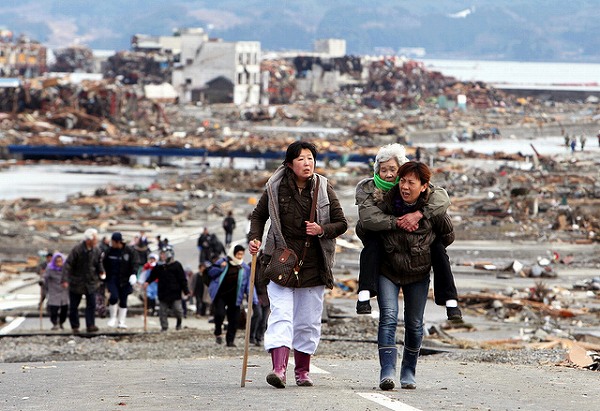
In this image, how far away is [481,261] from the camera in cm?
2644

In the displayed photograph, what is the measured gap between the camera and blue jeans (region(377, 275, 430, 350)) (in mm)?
8156

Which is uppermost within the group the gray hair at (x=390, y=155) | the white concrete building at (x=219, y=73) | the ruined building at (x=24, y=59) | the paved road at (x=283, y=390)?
the ruined building at (x=24, y=59)

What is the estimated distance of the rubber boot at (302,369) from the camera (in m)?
8.56

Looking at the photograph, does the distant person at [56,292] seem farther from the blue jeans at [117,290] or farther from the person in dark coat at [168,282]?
the person in dark coat at [168,282]

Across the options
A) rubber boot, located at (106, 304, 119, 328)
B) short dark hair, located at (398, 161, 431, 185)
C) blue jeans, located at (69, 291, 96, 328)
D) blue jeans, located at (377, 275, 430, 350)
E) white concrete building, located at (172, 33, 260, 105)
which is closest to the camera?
short dark hair, located at (398, 161, 431, 185)

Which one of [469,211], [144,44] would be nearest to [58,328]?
[469,211]

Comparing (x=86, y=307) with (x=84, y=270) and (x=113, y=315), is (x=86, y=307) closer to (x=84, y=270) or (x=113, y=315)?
(x=84, y=270)

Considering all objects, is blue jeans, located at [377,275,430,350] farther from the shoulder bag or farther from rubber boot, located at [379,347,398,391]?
the shoulder bag

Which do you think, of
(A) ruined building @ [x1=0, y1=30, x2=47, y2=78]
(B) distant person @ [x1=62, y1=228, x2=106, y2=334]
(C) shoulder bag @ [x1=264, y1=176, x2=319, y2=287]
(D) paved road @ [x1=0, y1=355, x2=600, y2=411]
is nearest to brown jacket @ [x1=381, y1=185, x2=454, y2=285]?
(C) shoulder bag @ [x1=264, y1=176, x2=319, y2=287]

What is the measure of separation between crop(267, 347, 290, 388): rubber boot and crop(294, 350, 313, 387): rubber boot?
0.60 feet

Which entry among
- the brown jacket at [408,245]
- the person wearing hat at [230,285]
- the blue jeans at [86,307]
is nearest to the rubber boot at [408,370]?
the brown jacket at [408,245]

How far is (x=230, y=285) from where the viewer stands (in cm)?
1374

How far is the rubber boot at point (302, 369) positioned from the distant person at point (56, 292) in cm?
803

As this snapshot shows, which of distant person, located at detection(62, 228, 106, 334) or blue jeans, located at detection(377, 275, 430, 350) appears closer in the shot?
blue jeans, located at detection(377, 275, 430, 350)
